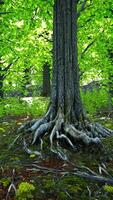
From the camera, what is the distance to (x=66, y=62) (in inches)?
417

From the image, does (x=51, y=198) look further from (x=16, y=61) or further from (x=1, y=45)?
(x=16, y=61)

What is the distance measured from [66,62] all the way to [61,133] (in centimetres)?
221

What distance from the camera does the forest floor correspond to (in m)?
7.43

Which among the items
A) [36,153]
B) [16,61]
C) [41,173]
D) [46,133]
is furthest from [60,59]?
[16,61]

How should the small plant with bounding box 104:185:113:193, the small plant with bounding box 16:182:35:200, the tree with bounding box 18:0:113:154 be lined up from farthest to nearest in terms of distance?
the tree with bounding box 18:0:113:154
the small plant with bounding box 104:185:113:193
the small plant with bounding box 16:182:35:200

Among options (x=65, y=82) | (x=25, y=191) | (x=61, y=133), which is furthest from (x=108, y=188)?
(x=65, y=82)

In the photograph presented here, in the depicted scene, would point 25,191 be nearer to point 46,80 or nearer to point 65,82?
point 65,82

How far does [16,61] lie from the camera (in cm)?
1950

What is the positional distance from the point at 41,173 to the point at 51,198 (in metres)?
1.16

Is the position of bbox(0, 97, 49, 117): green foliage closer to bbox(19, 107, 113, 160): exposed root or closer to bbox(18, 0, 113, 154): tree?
bbox(19, 107, 113, 160): exposed root

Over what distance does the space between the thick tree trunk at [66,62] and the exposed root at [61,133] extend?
0.37 m

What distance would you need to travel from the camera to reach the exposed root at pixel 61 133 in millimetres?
9562

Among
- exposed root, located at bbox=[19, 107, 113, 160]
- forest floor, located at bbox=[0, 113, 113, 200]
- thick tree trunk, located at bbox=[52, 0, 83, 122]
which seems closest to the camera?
forest floor, located at bbox=[0, 113, 113, 200]

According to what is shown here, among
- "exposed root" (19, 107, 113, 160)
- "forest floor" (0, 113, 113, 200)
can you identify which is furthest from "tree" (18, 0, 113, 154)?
"forest floor" (0, 113, 113, 200)
